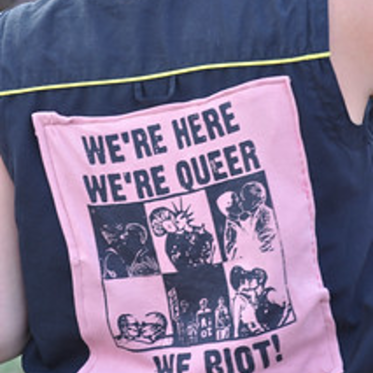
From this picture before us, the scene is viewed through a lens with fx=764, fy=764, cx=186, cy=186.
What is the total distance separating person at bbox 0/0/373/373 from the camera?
1.01 meters

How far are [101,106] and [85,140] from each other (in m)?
0.05

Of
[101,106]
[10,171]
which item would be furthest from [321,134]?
[10,171]

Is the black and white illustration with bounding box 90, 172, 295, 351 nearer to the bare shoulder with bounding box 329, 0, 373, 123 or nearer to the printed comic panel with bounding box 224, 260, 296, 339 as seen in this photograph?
the printed comic panel with bounding box 224, 260, 296, 339

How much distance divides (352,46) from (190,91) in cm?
22

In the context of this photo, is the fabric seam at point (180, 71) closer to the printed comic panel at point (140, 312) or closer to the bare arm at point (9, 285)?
the bare arm at point (9, 285)

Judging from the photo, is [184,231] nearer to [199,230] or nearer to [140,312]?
[199,230]

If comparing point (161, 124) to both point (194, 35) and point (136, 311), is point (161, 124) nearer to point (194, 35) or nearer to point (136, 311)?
point (194, 35)

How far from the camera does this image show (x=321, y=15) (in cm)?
100

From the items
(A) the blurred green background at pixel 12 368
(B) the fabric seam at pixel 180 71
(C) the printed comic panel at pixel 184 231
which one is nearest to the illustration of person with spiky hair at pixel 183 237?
(C) the printed comic panel at pixel 184 231

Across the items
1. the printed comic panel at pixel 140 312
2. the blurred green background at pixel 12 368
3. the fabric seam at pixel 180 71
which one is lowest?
the blurred green background at pixel 12 368

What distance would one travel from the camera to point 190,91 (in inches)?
39.9

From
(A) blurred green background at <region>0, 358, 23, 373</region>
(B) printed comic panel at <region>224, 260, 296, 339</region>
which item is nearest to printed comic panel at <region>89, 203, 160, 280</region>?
(B) printed comic panel at <region>224, 260, 296, 339</region>

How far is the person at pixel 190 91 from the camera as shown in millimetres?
1006

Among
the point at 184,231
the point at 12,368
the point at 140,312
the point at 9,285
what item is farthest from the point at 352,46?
the point at 12,368
